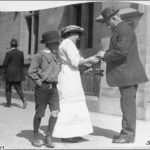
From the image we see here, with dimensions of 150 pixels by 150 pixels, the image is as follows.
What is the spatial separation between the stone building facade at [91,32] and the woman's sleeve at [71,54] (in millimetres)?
3122

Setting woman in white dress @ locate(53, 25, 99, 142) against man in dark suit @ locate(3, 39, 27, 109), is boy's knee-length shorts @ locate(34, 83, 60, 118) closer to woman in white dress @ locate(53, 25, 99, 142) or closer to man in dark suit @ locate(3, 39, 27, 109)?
woman in white dress @ locate(53, 25, 99, 142)

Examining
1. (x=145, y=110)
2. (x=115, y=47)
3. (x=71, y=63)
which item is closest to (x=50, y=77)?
(x=71, y=63)

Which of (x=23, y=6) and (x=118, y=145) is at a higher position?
(x=23, y=6)

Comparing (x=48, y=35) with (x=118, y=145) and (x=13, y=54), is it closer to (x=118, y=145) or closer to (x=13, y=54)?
(x=118, y=145)

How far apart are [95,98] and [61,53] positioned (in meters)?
4.14

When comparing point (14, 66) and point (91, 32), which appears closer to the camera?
point (14, 66)

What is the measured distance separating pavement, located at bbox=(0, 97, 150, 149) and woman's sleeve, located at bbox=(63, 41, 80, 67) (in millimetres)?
1132

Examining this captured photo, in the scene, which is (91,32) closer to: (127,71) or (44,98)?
(127,71)

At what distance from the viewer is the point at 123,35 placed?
4859 millimetres

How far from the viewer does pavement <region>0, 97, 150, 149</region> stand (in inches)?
187

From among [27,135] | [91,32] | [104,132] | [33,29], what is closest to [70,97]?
[27,135]

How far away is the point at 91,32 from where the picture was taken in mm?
11398

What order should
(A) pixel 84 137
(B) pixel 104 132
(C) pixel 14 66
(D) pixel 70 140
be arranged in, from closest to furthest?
(D) pixel 70 140, (A) pixel 84 137, (B) pixel 104 132, (C) pixel 14 66

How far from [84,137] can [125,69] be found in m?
1.30
